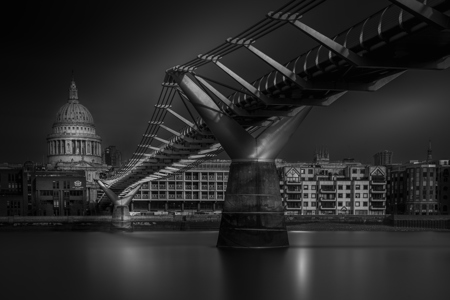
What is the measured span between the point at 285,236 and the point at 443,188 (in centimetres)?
10194

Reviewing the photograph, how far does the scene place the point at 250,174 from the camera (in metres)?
50.0

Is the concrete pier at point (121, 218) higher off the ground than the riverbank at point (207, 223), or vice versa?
the concrete pier at point (121, 218)

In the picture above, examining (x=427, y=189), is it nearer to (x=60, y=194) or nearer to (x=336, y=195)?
(x=336, y=195)

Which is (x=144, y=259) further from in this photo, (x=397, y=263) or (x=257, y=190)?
(x=397, y=263)

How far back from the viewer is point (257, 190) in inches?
1950

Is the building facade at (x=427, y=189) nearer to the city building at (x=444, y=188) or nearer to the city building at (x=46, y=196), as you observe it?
the city building at (x=444, y=188)

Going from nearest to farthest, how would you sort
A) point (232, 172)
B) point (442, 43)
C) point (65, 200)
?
1. point (442, 43)
2. point (232, 172)
3. point (65, 200)

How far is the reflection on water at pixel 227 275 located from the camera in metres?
37.2

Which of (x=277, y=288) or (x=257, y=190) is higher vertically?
(x=257, y=190)

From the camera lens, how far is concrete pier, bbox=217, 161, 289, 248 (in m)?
49.4

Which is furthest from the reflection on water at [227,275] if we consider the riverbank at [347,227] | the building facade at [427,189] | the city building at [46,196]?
the city building at [46,196]

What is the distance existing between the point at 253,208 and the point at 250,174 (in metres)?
2.40

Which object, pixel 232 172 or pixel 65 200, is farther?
pixel 65 200

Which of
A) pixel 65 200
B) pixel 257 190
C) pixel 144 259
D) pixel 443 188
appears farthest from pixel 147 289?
pixel 65 200
